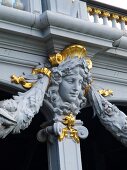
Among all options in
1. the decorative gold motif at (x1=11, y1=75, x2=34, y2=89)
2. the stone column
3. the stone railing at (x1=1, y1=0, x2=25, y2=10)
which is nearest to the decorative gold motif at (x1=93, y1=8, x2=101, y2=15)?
the stone railing at (x1=1, y1=0, x2=25, y2=10)

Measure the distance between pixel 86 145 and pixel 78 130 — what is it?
3.97 metres

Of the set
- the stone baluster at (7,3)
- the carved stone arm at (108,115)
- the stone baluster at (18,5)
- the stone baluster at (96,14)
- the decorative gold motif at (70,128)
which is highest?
the stone baluster at (96,14)

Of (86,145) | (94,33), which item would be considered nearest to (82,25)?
(94,33)

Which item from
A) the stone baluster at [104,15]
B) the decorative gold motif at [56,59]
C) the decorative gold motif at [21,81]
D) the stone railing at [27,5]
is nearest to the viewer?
the decorative gold motif at [21,81]

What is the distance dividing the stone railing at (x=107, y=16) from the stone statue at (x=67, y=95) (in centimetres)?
120

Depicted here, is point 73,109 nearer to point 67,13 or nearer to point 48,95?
point 48,95

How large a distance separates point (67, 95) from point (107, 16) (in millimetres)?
2223

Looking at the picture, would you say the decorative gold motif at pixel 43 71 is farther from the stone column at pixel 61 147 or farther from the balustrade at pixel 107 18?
the balustrade at pixel 107 18

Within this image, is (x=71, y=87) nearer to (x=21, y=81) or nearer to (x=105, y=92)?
(x=21, y=81)

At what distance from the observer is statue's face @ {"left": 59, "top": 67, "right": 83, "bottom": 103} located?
7648 millimetres

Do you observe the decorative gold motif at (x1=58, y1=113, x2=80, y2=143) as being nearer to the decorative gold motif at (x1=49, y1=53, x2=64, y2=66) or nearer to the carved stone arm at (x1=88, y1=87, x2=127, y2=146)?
the carved stone arm at (x1=88, y1=87, x2=127, y2=146)

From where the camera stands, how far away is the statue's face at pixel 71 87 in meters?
7.65

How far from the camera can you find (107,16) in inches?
361

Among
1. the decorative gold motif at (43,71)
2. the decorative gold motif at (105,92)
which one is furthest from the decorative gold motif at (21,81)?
the decorative gold motif at (105,92)
